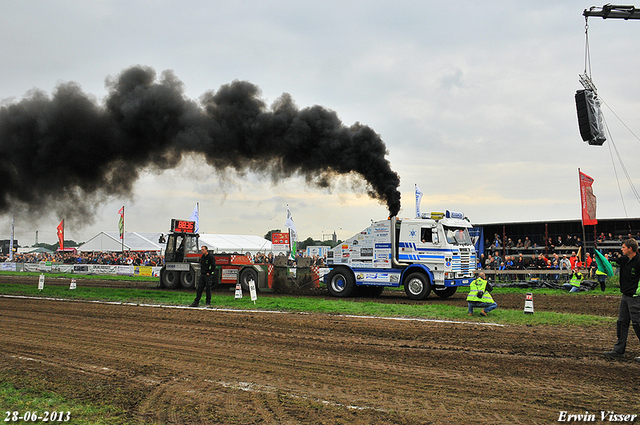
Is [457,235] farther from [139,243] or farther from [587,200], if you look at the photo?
[139,243]

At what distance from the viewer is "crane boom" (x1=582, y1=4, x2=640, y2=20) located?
64.0 feet

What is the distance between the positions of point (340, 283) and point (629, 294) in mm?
12061

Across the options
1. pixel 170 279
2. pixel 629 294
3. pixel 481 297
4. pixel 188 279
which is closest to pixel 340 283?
pixel 481 297

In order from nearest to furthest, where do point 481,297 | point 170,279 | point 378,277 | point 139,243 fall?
point 481,297 → point 378,277 → point 170,279 → point 139,243

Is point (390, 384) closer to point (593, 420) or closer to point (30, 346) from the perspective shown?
point (593, 420)

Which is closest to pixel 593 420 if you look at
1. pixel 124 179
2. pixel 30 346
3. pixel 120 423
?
pixel 120 423

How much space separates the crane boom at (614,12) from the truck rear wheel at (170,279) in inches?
901

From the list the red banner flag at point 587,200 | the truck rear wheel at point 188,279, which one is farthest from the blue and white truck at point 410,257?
the truck rear wheel at point 188,279

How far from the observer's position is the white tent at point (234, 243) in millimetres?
44375

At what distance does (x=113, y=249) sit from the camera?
5012 centimetres

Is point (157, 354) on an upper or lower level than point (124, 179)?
lower

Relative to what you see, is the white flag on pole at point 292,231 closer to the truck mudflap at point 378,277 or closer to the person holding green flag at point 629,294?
the truck mudflap at point 378,277

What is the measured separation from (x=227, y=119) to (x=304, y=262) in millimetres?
8491

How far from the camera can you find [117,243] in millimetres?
50344
